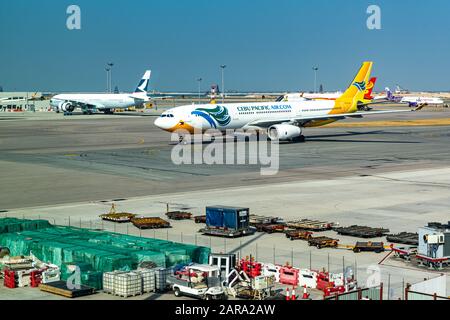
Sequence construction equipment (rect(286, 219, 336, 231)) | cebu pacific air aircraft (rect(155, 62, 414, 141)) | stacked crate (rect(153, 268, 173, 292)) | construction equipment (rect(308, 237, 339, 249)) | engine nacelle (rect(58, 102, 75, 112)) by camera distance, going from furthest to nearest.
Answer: engine nacelle (rect(58, 102, 75, 112)) < cebu pacific air aircraft (rect(155, 62, 414, 141)) < construction equipment (rect(286, 219, 336, 231)) < construction equipment (rect(308, 237, 339, 249)) < stacked crate (rect(153, 268, 173, 292))

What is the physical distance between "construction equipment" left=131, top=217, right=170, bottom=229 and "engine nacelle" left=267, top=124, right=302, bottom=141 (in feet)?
155

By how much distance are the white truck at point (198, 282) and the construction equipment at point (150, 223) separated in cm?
1191

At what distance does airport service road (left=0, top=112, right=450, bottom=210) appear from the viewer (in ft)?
185

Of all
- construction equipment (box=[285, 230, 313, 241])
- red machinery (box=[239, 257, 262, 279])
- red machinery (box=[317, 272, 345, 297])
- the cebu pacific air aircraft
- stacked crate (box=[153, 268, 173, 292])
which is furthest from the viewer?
the cebu pacific air aircraft

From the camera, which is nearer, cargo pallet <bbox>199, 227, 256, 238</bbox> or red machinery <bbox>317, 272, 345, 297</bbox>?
red machinery <bbox>317, 272, 345, 297</bbox>

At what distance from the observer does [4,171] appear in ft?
218

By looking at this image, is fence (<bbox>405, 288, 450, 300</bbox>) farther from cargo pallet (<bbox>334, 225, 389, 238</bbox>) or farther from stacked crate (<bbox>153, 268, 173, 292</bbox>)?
cargo pallet (<bbox>334, 225, 389, 238</bbox>)

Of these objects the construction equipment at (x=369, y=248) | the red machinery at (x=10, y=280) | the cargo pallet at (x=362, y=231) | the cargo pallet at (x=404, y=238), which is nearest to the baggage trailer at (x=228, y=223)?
the cargo pallet at (x=362, y=231)

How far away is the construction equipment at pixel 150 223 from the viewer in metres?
41.8

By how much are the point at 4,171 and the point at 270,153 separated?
28350 millimetres

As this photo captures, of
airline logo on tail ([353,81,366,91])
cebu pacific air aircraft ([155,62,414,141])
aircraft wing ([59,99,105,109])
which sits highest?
airline logo on tail ([353,81,366,91])

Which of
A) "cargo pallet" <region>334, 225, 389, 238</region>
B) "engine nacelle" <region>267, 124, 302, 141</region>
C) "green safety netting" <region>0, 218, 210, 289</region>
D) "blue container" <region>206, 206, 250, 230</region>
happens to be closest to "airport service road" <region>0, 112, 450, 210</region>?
"engine nacelle" <region>267, 124, 302, 141</region>

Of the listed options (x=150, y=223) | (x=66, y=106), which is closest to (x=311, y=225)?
(x=150, y=223)
